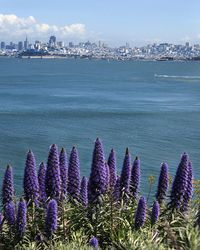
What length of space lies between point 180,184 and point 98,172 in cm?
175

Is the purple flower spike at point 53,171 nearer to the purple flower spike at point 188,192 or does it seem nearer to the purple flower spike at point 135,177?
the purple flower spike at point 135,177

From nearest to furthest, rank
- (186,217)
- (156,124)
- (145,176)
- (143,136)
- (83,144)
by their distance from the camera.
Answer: (186,217) < (145,176) < (83,144) < (143,136) < (156,124)

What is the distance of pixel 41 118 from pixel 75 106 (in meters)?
13.8

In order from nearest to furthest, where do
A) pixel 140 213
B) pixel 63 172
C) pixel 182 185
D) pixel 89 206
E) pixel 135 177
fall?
1. pixel 140 213
2. pixel 182 185
3. pixel 89 206
4. pixel 63 172
5. pixel 135 177

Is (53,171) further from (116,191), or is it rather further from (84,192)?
(116,191)

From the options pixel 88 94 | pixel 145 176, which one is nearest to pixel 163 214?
pixel 145 176

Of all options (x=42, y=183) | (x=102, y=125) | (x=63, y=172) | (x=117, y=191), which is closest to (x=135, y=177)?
(x=117, y=191)

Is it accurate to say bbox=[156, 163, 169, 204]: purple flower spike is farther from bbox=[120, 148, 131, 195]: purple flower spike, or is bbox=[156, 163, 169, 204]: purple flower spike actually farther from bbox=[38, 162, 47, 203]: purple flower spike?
bbox=[38, 162, 47, 203]: purple flower spike

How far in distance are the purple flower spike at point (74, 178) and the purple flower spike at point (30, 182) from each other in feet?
2.51

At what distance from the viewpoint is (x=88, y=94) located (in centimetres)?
10175

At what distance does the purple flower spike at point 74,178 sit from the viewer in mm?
11953

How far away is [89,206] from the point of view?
37.9 ft

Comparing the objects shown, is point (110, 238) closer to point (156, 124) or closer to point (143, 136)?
point (143, 136)

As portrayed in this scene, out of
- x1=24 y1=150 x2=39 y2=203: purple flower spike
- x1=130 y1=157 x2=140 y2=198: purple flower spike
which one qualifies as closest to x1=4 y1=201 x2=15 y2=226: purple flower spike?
x1=24 y1=150 x2=39 y2=203: purple flower spike
